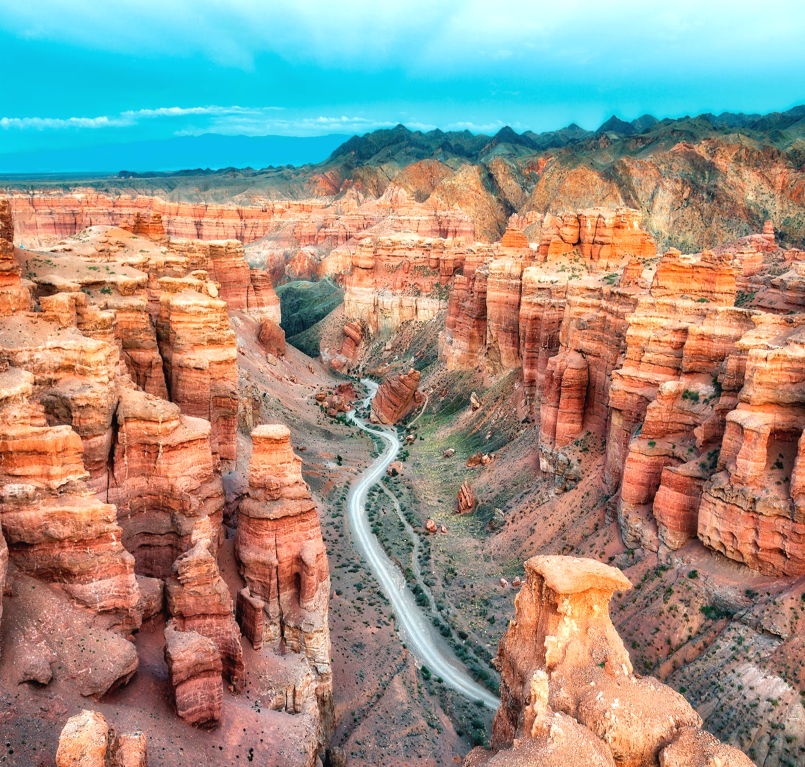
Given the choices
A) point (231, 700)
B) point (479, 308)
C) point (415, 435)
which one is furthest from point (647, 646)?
point (479, 308)

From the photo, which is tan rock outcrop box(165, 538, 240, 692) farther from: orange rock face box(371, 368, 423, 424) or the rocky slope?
orange rock face box(371, 368, 423, 424)

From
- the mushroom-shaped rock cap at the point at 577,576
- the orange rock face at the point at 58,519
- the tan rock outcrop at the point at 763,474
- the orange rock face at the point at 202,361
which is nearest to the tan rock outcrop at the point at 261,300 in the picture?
the orange rock face at the point at 202,361

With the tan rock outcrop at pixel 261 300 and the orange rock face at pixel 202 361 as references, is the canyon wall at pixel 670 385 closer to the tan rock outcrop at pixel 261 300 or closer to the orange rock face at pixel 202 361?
the orange rock face at pixel 202 361

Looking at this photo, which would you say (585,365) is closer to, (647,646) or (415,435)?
(647,646)

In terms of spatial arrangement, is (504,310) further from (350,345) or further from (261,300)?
(350,345)

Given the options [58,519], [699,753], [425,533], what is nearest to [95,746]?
[58,519]

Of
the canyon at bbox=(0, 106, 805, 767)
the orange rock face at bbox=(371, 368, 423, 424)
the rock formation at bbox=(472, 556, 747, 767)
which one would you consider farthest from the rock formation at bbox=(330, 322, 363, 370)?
the rock formation at bbox=(472, 556, 747, 767)
